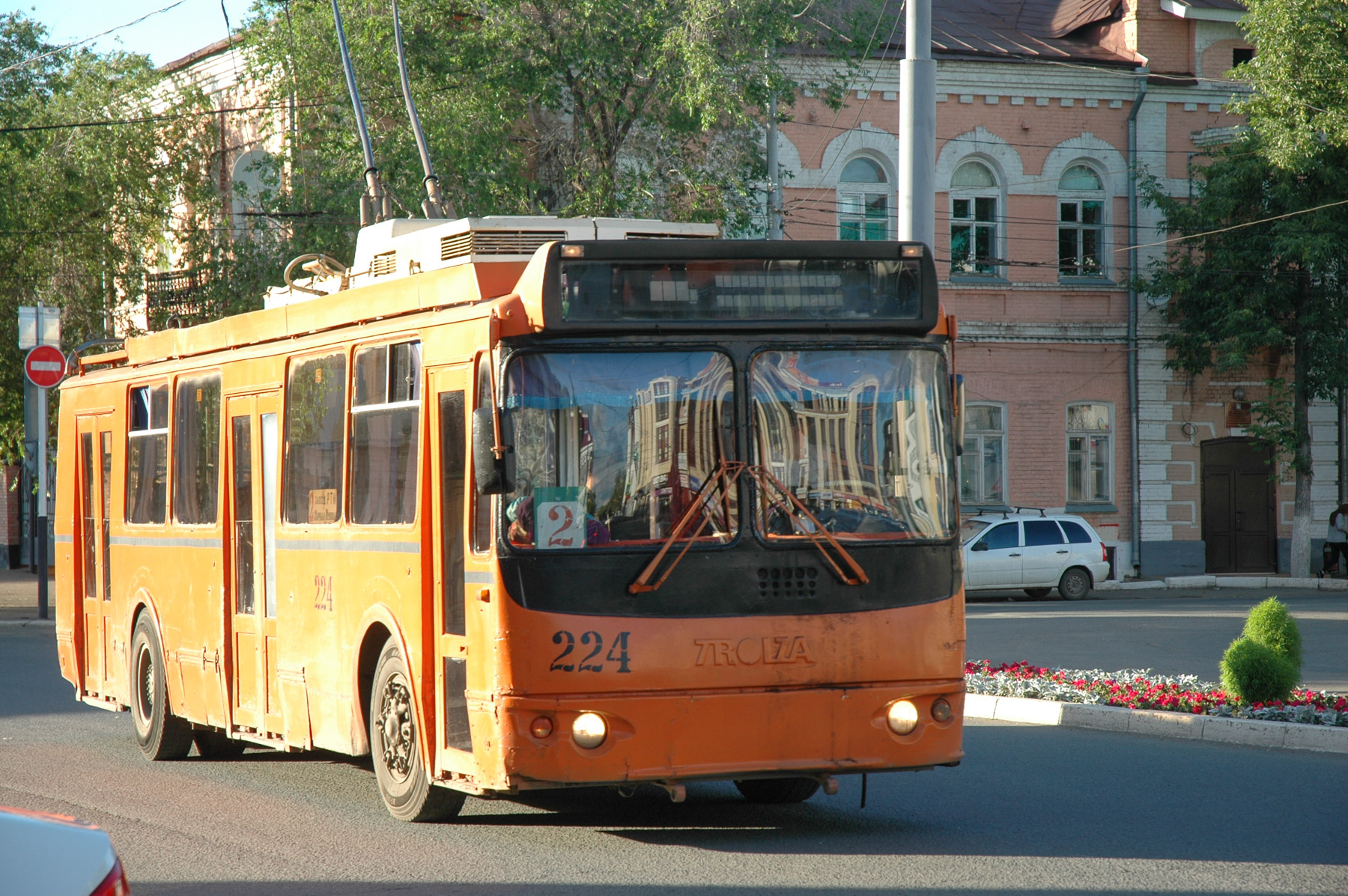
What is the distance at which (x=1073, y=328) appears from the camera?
110ft

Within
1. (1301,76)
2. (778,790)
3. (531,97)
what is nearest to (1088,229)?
(1301,76)

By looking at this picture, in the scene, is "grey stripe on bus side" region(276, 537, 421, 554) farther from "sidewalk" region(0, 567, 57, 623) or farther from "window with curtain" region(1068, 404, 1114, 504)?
"window with curtain" region(1068, 404, 1114, 504)

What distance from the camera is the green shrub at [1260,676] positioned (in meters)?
12.4

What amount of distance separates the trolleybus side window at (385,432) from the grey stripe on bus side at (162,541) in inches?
84.1

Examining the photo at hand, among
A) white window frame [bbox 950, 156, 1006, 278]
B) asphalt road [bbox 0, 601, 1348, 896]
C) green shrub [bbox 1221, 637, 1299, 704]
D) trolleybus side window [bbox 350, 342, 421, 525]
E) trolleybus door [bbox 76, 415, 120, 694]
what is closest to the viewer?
asphalt road [bbox 0, 601, 1348, 896]

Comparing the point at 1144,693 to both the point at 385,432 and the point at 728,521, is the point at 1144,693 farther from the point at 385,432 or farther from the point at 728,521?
the point at 385,432

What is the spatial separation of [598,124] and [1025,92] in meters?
12.3

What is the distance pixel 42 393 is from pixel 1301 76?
21.8 meters

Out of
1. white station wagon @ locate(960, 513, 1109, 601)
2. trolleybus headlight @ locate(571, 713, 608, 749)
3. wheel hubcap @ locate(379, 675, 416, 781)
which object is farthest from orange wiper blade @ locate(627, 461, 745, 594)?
white station wagon @ locate(960, 513, 1109, 601)

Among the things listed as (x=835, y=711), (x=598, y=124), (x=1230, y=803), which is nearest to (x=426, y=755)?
(x=835, y=711)

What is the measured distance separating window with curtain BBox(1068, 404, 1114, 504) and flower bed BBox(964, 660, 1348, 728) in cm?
1883

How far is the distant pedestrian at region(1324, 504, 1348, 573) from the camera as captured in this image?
3250 centimetres

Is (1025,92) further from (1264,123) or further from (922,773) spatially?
(922,773)

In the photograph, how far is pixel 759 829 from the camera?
8.14 metres
